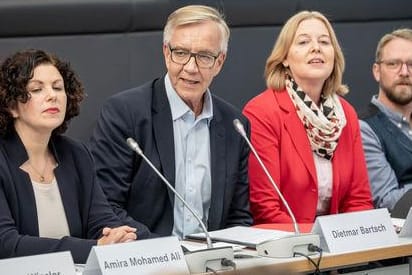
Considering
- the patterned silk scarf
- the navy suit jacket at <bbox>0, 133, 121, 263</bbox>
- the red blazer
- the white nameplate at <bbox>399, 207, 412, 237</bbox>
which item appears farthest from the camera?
the patterned silk scarf

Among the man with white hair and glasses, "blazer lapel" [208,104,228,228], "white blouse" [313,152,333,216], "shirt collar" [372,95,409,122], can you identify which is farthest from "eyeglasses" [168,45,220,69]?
"shirt collar" [372,95,409,122]

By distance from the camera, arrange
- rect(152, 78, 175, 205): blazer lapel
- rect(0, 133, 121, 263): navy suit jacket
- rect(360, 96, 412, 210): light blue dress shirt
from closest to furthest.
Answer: rect(0, 133, 121, 263): navy suit jacket → rect(152, 78, 175, 205): blazer lapel → rect(360, 96, 412, 210): light blue dress shirt

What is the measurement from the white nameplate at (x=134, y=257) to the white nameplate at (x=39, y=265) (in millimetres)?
70

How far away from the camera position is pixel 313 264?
2906 millimetres

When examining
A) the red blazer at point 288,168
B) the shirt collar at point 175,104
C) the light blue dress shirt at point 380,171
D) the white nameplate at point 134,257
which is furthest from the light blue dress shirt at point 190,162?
the light blue dress shirt at point 380,171

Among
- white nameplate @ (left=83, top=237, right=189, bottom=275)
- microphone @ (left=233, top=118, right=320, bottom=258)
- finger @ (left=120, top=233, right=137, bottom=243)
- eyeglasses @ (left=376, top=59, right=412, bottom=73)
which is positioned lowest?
microphone @ (left=233, top=118, right=320, bottom=258)

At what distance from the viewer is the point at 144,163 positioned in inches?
138

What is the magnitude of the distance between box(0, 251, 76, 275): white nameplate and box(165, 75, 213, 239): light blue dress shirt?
1.08m

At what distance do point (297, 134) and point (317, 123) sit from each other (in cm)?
10

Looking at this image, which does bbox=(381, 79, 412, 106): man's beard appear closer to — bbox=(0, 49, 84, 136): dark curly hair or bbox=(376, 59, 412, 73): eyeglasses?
bbox=(376, 59, 412, 73): eyeglasses

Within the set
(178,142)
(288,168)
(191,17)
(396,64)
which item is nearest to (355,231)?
(178,142)

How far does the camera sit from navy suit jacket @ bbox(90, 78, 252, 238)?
138 inches

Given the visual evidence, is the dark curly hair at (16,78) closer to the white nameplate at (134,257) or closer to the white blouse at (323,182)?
the white nameplate at (134,257)

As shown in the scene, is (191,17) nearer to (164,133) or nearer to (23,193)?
(164,133)
